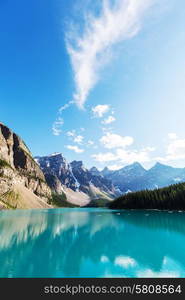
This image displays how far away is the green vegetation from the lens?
15025 cm

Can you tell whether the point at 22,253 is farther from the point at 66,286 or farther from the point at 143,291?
the point at 143,291

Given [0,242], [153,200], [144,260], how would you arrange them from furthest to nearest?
[153,200]
[0,242]
[144,260]

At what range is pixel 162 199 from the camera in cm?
16225

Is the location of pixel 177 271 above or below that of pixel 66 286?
below

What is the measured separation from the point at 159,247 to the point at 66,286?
25541mm

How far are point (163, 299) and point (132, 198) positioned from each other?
187 metres

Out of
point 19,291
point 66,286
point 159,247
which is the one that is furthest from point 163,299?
point 159,247

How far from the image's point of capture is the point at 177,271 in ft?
78.7

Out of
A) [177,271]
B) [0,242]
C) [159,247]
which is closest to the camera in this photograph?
[177,271]

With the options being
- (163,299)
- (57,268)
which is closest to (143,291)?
(163,299)

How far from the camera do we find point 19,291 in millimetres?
16125

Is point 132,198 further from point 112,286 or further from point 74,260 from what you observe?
point 112,286

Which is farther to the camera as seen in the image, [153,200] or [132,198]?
[132,198]

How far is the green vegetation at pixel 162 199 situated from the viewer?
150250 millimetres
